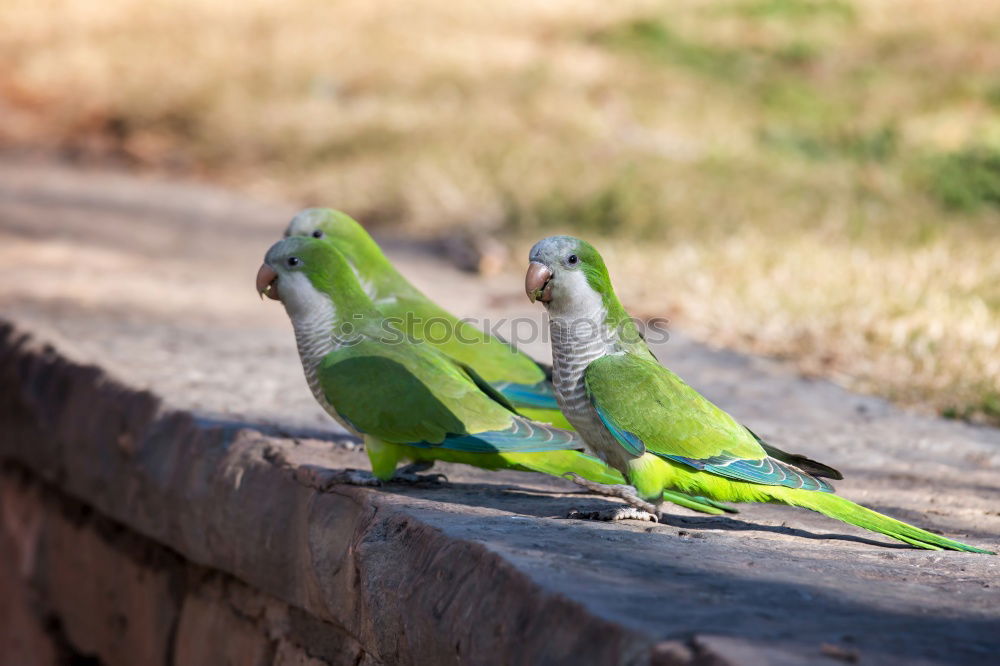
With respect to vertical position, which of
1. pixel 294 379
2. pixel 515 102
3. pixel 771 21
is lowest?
pixel 294 379

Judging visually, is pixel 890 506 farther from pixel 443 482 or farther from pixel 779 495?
pixel 443 482

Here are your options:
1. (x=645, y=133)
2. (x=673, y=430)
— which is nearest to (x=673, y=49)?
(x=645, y=133)

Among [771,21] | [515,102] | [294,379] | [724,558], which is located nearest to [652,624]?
[724,558]

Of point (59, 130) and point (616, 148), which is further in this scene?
point (59, 130)

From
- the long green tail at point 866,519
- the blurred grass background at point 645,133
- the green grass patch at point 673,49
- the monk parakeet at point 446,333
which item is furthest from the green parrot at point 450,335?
the green grass patch at point 673,49

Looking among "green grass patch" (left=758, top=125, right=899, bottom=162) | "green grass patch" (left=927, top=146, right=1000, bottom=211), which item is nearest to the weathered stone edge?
"green grass patch" (left=927, top=146, right=1000, bottom=211)

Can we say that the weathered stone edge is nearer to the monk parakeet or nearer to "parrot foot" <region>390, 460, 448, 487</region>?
"parrot foot" <region>390, 460, 448, 487</region>

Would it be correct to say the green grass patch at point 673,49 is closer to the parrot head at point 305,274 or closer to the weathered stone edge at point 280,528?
the weathered stone edge at point 280,528

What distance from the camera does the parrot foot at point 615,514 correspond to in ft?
8.26

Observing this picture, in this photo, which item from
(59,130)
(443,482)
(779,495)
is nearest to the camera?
(779,495)

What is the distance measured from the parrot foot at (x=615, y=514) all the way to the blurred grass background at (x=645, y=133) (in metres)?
1.93

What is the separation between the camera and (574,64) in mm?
12508

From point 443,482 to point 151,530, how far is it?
108cm

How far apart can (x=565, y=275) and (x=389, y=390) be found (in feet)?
1.76
